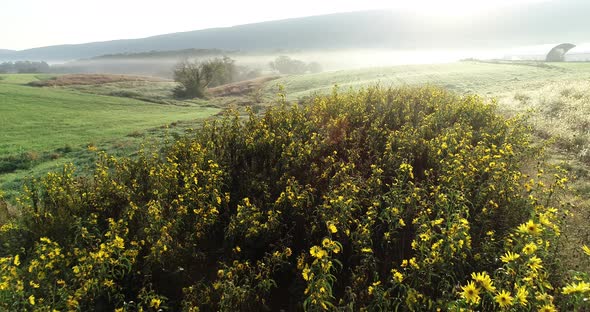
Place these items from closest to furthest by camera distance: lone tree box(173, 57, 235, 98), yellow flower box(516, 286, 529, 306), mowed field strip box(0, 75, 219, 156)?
yellow flower box(516, 286, 529, 306), mowed field strip box(0, 75, 219, 156), lone tree box(173, 57, 235, 98)

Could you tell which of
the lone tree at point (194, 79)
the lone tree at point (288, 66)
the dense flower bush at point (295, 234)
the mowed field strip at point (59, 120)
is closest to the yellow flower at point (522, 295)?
the dense flower bush at point (295, 234)

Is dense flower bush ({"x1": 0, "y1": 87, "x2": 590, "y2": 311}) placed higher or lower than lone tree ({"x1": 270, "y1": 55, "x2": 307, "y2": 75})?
lower

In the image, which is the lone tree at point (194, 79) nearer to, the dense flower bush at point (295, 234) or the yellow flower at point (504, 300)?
the dense flower bush at point (295, 234)

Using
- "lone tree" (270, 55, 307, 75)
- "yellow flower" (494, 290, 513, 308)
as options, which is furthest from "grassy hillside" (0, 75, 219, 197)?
"lone tree" (270, 55, 307, 75)

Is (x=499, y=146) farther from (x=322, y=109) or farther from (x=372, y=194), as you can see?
(x=322, y=109)

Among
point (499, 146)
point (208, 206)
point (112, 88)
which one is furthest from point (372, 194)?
point (112, 88)

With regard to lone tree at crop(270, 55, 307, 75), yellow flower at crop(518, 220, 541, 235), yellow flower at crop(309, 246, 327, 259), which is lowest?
yellow flower at crop(309, 246, 327, 259)

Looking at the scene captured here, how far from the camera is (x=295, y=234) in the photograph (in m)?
5.30

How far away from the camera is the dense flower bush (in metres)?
3.68

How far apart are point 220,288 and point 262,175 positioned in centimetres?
267

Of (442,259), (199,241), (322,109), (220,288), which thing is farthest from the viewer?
(322,109)

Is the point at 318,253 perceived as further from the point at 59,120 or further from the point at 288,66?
the point at 288,66

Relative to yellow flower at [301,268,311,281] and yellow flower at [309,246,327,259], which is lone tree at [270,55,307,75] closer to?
yellow flower at [309,246,327,259]

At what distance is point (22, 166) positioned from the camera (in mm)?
12547
